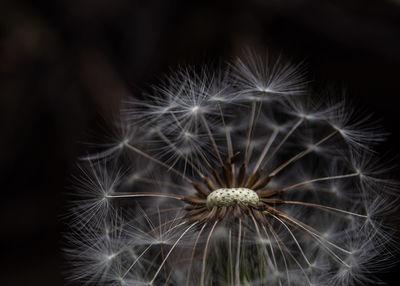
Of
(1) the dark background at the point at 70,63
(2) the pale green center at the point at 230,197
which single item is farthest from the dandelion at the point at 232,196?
(1) the dark background at the point at 70,63

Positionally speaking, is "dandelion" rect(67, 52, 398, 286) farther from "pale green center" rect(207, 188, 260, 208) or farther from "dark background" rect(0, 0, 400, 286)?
"dark background" rect(0, 0, 400, 286)

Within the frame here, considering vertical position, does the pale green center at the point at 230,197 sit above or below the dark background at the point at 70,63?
below

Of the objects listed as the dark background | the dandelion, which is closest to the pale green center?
the dandelion

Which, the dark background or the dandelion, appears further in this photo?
the dark background

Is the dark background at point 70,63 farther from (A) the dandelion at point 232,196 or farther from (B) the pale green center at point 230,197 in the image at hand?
(B) the pale green center at point 230,197

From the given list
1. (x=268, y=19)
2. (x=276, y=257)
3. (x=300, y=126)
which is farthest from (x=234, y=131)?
(x=268, y=19)

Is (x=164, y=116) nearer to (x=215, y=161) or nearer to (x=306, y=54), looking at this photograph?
(x=215, y=161)
